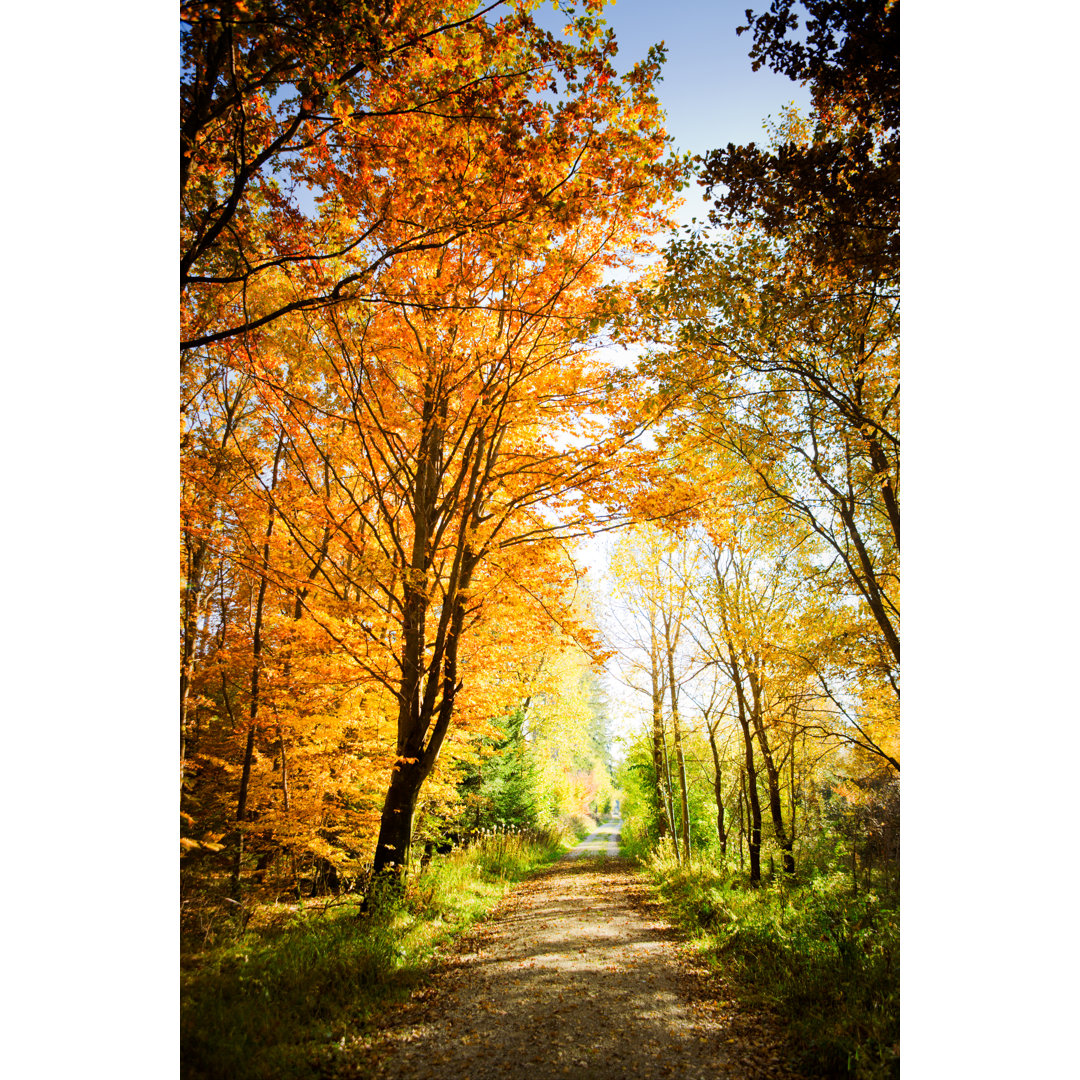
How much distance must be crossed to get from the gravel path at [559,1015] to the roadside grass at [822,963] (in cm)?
36

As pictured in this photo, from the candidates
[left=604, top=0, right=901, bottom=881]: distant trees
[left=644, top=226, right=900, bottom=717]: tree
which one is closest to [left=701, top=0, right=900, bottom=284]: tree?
[left=604, top=0, right=901, bottom=881]: distant trees

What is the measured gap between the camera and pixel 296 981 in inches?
98.1

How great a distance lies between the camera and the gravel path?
7.16 ft

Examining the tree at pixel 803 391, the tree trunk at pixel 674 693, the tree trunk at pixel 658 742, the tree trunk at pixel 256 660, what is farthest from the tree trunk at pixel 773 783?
the tree trunk at pixel 256 660

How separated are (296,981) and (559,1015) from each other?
136 centimetres

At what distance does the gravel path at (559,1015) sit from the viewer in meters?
2.18

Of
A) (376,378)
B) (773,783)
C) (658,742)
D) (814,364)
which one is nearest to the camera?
(814,364)

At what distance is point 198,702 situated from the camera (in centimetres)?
432

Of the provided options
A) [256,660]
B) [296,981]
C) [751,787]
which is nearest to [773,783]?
[751,787]

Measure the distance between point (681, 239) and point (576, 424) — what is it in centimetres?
173

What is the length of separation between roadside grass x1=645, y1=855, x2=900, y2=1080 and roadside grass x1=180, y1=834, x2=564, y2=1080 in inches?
84.7

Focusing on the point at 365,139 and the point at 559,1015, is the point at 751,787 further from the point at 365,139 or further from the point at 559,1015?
the point at 365,139
